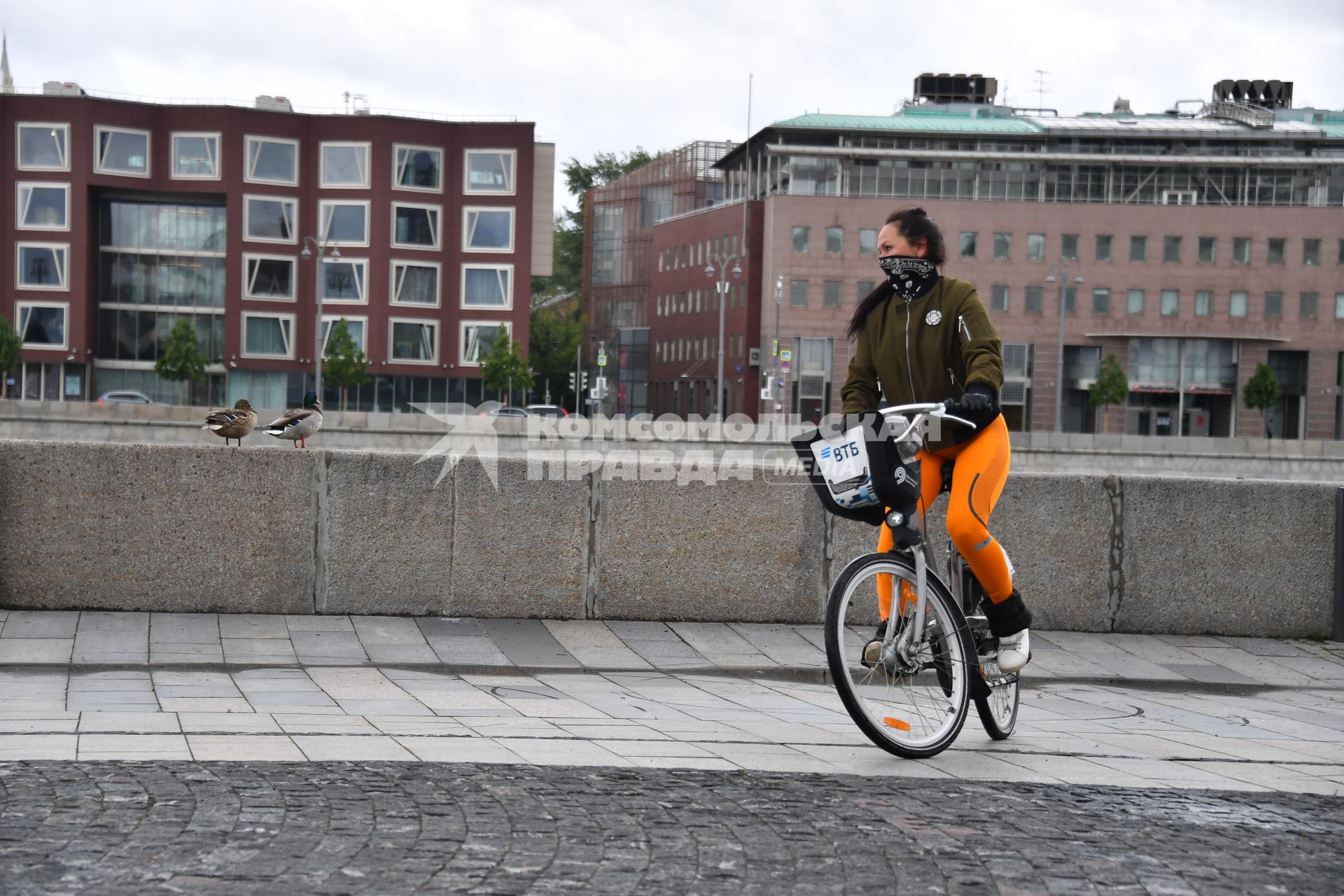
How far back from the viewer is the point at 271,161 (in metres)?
73.6

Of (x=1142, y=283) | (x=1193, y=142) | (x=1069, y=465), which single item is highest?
(x=1193, y=142)

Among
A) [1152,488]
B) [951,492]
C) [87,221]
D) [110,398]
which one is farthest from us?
[87,221]

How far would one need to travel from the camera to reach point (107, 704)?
6.45 metres

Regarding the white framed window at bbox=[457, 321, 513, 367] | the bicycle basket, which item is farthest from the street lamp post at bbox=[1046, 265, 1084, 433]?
the bicycle basket

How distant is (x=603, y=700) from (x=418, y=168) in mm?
69193

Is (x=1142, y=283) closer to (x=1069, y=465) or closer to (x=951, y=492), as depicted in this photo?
(x=1069, y=465)

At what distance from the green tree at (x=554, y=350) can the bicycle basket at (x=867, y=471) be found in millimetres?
102701

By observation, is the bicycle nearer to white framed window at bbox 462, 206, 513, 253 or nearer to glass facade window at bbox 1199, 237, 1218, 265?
white framed window at bbox 462, 206, 513, 253

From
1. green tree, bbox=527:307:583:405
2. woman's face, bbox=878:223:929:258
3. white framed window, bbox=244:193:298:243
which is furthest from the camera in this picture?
green tree, bbox=527:307:583:405

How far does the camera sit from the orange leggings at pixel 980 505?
5582mm

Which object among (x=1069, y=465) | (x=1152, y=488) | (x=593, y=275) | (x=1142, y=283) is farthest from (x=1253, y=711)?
(x=593, y=275)

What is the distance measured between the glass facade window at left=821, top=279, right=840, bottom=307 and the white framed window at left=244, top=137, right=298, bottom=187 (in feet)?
88.5

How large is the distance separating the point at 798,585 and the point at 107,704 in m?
4.19

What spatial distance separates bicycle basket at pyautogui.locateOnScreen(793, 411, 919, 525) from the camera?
5.35m
